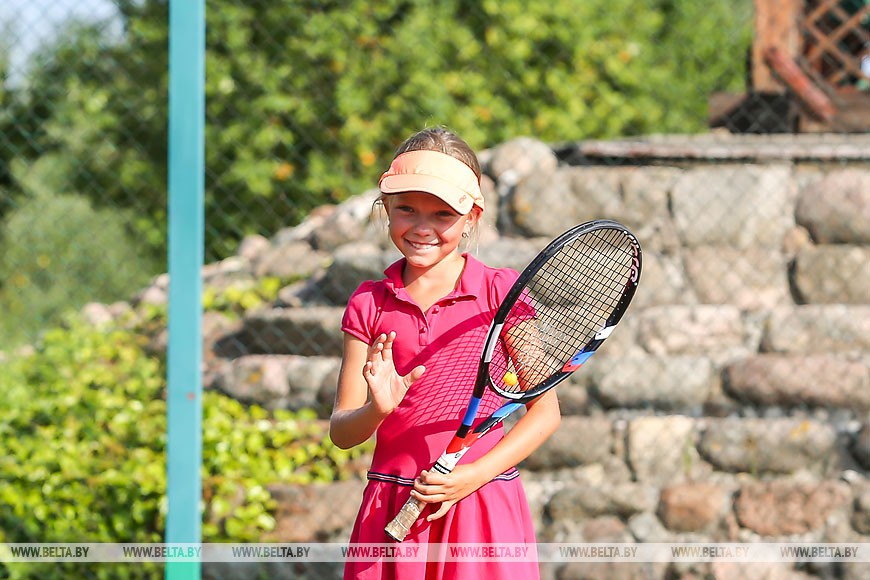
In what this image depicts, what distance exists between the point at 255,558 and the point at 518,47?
5.54 metres

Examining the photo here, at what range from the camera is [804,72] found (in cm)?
627

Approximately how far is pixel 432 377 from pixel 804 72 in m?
4.89

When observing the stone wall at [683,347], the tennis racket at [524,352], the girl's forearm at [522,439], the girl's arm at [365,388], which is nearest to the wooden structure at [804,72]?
the stone wall at [683,347]

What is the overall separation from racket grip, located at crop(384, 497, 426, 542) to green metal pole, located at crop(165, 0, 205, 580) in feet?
5.02

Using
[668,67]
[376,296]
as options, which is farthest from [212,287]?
[668,67]

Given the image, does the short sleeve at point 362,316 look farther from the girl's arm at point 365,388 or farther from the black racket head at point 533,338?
the black racket head at point 533,338

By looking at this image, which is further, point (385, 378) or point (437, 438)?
point (437, 438)

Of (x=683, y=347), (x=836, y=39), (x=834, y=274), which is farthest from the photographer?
(x=836, y=39)

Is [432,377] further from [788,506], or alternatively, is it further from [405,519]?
[788,506]

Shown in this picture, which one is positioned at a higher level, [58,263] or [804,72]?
[804,72]

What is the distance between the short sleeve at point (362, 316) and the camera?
2104 mm

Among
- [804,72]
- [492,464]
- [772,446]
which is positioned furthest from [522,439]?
[804,72]

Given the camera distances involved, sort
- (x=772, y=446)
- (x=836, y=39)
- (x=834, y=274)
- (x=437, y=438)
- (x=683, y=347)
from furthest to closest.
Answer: (x=836, y=39), (x=834, y=274), (x=683, y=347), (x=772, y=446), (x=437, y=438)

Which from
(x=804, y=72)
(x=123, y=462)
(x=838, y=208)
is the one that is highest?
(x=804, y=72)
